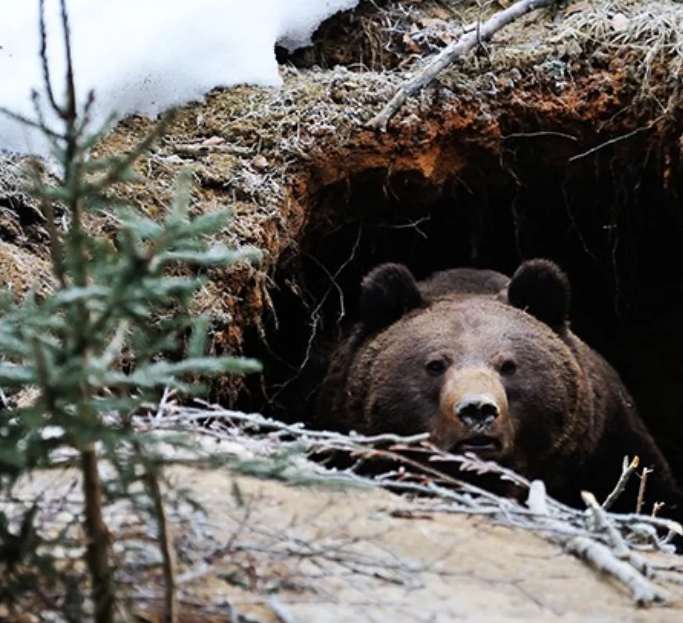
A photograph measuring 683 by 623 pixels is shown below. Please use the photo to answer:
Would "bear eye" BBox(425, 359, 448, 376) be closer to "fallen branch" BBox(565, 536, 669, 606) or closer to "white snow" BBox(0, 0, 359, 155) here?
"white snow" BBox(0, 0, 359, 155)

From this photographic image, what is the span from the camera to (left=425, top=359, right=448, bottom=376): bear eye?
662 centimetres

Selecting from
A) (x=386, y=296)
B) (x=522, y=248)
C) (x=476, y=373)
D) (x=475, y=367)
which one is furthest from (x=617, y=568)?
(x=522, y=248)

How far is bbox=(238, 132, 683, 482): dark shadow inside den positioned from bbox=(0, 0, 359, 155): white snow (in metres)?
0.83

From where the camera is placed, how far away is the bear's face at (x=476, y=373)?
6363mm

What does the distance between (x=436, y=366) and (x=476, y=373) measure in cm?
35

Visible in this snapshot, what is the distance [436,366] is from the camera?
665 cm

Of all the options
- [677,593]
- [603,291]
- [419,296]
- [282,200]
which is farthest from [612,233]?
[677,593]

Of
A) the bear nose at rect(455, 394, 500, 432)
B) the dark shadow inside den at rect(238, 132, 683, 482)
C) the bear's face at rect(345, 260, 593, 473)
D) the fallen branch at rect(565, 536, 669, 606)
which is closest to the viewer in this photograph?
the fallen branch at rect(565, 536, 669, 606)

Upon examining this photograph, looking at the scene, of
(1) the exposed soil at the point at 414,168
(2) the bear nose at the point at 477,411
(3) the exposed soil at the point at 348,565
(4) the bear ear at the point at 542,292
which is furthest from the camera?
(4) the bear ear at the point at 542,292

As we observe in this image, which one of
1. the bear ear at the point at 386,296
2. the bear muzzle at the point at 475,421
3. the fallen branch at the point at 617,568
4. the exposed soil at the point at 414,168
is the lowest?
the fallen branch at the point at 617,568

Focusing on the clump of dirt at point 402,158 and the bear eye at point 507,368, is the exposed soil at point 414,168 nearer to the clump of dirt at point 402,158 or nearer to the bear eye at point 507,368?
the clump of dirt at point 402,158

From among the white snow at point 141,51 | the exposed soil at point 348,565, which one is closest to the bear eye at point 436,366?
the white snow at point 141,51

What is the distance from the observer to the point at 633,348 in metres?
9.50

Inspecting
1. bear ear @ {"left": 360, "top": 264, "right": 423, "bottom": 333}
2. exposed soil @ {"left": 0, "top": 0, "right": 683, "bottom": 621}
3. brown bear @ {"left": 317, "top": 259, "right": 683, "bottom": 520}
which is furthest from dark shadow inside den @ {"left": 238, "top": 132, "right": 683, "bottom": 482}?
brown bear @ {"left": 317, "top": 259, "right": 683, "bottom": 520}
